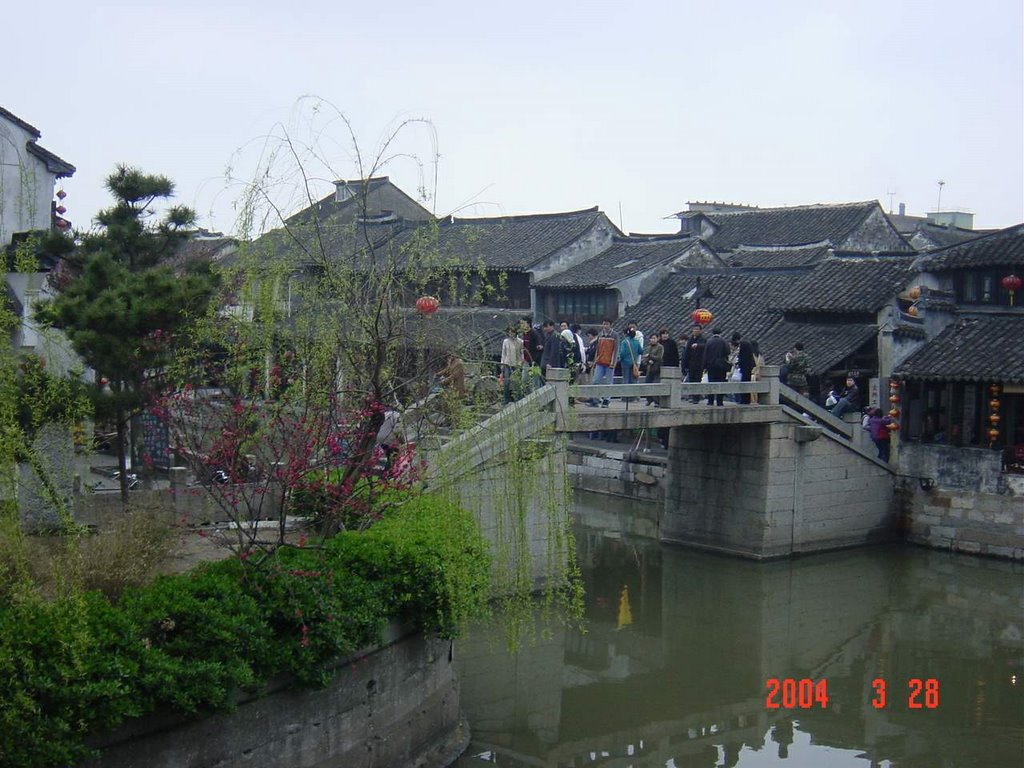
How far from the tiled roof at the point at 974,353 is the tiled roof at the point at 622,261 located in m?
8.69

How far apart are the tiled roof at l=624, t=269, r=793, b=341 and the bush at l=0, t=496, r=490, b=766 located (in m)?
13.2

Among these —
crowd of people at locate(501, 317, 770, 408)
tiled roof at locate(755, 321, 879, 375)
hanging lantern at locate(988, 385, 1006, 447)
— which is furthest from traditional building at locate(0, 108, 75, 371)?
hanging lantern at locate(988, 385, 1006, 447)

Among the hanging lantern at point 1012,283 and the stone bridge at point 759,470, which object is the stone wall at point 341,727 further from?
the hanging lantern at point 1012,283

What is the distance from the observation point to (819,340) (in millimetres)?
20297

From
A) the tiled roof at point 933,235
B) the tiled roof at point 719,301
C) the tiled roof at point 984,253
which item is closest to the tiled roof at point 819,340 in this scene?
the tiled roof at point 719,301

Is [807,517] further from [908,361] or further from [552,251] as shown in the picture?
[552,251]

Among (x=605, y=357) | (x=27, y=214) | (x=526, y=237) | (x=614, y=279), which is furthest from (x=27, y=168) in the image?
(x=526, y=237)

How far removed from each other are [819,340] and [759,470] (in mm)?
3721

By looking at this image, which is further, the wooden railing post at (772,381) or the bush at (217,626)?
the wooden railing post at (772,381)

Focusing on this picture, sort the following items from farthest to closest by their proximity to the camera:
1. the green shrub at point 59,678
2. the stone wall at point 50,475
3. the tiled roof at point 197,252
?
the tiled roof at point 197,252, the stone wall at point 50,475, the green shrub at point 59,678

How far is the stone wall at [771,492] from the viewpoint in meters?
17.7

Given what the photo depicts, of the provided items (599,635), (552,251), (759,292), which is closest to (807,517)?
(599,635)

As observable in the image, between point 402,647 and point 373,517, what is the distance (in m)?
1.21

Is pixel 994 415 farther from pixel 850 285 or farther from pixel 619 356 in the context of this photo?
pixel 619 356
